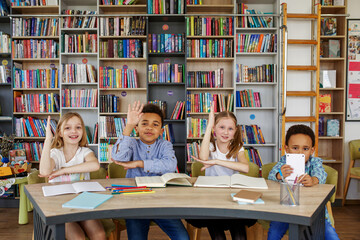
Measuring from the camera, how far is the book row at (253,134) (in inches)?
151

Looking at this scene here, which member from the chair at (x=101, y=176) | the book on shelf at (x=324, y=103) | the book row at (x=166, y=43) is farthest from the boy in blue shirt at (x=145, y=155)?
the book on shelf at (x=324, y=103)

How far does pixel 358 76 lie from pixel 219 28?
192 cm

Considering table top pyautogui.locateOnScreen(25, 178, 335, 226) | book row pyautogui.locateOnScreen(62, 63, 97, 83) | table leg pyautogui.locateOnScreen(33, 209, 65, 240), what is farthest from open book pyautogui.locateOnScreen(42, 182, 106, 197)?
book row pyautogui.locateOnScreen(62, 63, 97, 83)

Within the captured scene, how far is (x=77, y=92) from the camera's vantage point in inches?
151

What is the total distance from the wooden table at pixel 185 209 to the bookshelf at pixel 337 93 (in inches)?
104

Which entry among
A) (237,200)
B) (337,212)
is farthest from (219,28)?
(237,200)

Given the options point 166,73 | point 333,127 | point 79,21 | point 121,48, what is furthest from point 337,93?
point 79,21

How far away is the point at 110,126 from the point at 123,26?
123cm

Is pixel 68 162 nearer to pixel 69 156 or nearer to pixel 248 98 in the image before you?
pixel 69 156

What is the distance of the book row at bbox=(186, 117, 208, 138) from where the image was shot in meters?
3.78

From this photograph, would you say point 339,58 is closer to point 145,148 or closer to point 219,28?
point 219,28

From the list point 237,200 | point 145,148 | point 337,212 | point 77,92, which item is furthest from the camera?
point 77,92

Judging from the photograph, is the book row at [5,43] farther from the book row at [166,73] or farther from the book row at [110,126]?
the book row at [166,73]

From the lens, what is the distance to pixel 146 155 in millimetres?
2066
